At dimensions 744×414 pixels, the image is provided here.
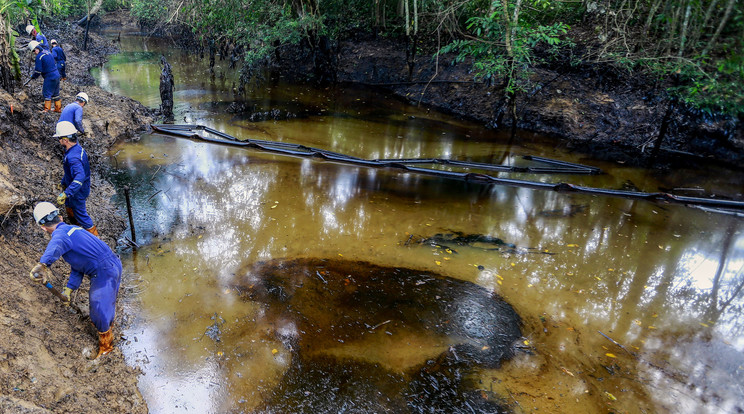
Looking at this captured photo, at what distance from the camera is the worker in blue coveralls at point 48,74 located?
8.42m

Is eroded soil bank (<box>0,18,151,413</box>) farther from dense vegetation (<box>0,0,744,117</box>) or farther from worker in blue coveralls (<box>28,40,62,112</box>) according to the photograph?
dense vegetation (<box>0,0,744,117</box>)

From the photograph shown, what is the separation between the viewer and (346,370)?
14.0 feet

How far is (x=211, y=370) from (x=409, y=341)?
211cm

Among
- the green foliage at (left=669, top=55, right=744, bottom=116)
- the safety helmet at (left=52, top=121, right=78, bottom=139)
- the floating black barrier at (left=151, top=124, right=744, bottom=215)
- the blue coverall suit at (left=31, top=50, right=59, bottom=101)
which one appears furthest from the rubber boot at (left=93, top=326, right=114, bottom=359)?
the green foliage at (left=669, top=55, right=744, bottom=116)

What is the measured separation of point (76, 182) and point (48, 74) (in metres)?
5.27

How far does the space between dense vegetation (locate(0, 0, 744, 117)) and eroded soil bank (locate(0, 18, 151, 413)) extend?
8.87ft

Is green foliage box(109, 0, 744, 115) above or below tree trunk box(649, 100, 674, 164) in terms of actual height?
above

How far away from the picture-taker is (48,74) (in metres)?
8.54

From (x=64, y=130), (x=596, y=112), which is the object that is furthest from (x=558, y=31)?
(x=64, y=130)

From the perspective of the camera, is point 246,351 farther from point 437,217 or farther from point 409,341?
point 437,217

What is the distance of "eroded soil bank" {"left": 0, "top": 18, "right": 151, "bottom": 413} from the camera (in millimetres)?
3215

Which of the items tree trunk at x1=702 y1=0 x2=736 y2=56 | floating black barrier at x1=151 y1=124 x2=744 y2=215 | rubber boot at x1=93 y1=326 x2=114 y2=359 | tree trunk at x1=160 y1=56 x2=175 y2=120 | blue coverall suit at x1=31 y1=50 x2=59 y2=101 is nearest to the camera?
rubber boot at x1=93 y1=326 x2=114 y2=359

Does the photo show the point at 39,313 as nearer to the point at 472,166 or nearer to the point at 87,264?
the point at 87,264

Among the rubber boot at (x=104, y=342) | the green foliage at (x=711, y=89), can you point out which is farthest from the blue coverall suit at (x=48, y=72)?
the green foliage at (x=711, y=89)
